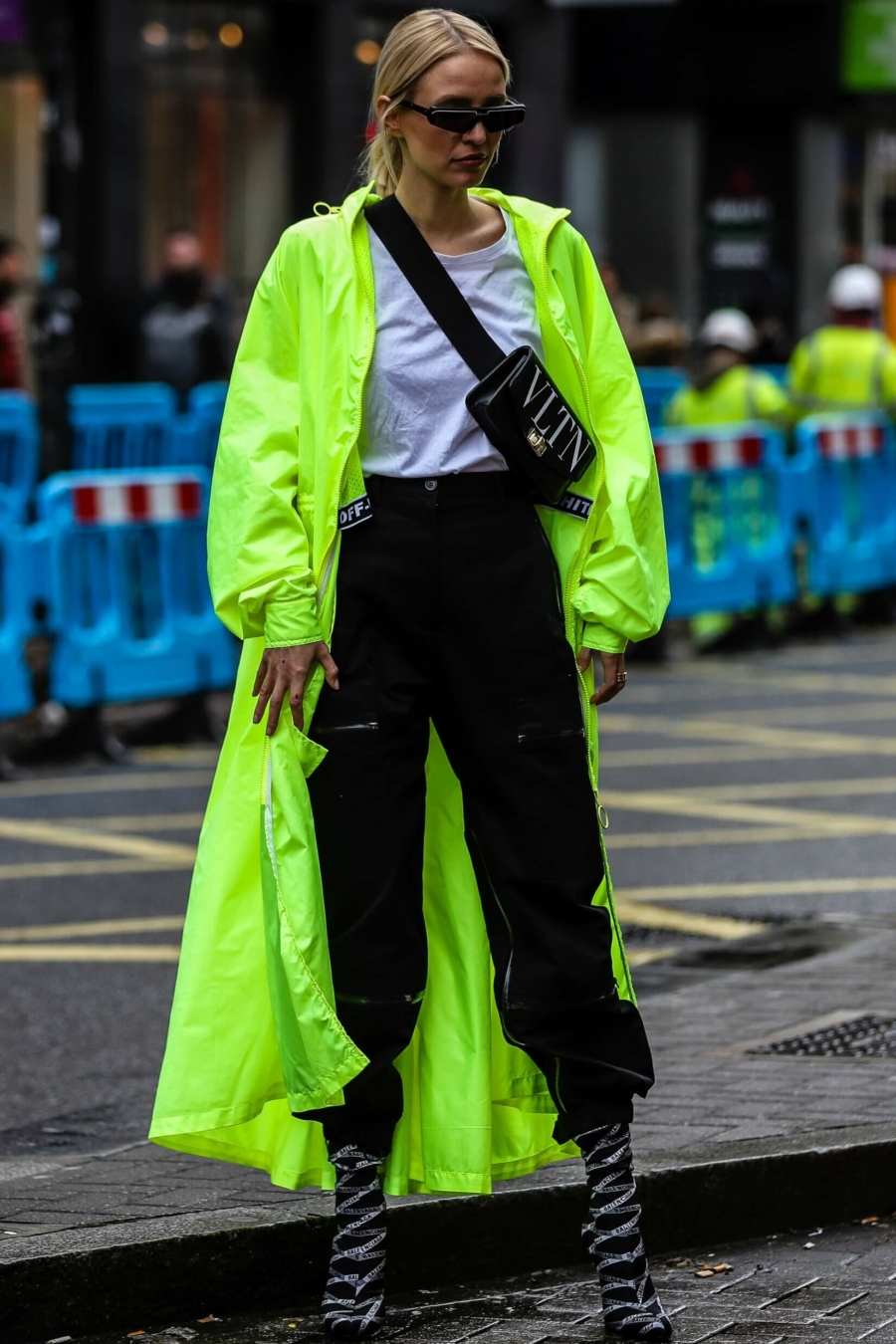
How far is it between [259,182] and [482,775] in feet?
60.1

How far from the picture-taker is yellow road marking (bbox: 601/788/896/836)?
9.35m

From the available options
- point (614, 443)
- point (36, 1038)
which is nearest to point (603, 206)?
point (36, 1038)

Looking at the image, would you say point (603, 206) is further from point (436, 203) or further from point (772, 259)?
point (436, 203)

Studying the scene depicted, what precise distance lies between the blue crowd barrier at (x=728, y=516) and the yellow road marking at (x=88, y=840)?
5.74 meters

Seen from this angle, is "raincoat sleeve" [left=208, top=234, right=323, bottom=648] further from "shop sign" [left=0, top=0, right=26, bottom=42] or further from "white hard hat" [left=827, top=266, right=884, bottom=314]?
"shop sign" [left=0, top=0, right=26, bottom=42]

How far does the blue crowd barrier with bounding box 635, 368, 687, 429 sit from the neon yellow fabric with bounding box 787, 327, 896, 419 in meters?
0.79

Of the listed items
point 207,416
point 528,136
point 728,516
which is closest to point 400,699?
point 207,416

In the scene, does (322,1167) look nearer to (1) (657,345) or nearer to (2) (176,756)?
(2) (176,756)

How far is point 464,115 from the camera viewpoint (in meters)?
4.02

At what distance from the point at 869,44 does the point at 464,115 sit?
24.3 meters

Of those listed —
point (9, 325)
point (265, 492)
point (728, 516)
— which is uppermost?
point (9, 325)

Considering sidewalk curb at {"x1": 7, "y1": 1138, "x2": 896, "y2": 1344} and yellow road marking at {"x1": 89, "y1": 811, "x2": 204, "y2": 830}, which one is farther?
yellow road marking at {"x1": 89, "y1": 811, "x2": 204, "y2": 830}

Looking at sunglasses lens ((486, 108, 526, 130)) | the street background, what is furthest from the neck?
the street background

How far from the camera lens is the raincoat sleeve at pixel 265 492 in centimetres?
401
